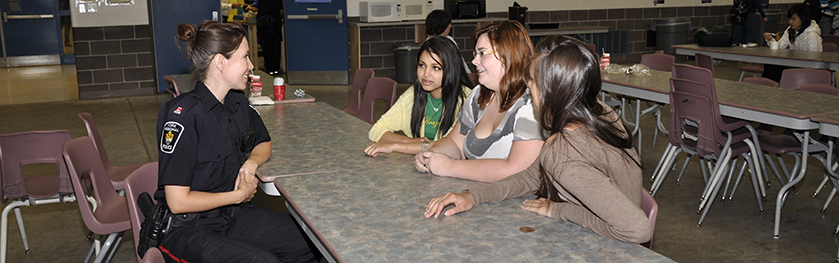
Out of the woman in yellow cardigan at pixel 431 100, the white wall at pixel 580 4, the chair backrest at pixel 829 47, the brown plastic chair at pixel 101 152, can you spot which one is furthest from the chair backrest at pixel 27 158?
the white wall at pixel 580 4

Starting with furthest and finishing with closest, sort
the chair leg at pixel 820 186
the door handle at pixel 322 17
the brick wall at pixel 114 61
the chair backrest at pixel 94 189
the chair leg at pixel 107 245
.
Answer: the door handle at pixel 322 17 → the brick wall at pixel 114 61 → the chair leg at pixel 820 186 → the chair leg at pixel 107 245 → the chair backrest at pixel 94 189

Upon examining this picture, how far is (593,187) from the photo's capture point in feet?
5.11

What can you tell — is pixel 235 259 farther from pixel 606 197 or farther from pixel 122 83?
pixel 122 83

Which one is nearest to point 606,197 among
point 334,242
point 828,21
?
point 334,242

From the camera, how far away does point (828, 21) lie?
9664 millimetres

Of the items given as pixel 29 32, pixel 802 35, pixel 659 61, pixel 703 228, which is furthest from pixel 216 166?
pixel 29 32

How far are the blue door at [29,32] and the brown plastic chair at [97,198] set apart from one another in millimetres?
10618

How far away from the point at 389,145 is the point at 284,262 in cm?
56

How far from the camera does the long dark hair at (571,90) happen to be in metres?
1.65

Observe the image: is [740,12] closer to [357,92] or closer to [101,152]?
[357,92]

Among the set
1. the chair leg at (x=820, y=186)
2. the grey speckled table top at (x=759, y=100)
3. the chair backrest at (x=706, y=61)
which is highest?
the chair backrest at (x=706, y=61)

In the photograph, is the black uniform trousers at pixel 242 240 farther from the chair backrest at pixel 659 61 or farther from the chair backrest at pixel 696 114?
the chair backrest at pixel 659 61

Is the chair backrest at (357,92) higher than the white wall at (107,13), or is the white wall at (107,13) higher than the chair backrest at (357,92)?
the white wall at (107,13)

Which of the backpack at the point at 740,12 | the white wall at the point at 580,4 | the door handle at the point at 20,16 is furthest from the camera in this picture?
the door handle at the point at 20,16
